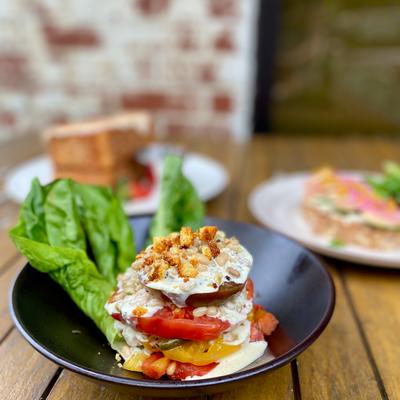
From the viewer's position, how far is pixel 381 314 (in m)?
0.98

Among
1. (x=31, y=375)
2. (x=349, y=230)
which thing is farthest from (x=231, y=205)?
(x=31, y=375)

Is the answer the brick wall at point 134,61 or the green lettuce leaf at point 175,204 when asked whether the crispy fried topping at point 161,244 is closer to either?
the green lettuce leaf at point 175,204

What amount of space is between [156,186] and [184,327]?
1062 millimetres

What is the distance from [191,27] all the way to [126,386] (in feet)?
7.54

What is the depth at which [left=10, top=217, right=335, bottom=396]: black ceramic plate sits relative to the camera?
1.97ft

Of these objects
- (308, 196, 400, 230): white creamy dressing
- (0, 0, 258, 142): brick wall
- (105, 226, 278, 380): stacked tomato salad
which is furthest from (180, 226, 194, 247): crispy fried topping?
(0, 0, 258, 142): brick wall

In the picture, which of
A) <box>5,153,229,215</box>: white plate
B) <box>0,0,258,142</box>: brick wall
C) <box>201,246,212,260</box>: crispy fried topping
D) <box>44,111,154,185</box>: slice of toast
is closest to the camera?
<box>201,246,212,260</box>: crispy fried topping

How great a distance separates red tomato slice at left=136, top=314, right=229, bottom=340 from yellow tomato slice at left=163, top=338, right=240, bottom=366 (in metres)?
0.02

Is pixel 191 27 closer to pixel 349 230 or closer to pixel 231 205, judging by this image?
pixel 231 205

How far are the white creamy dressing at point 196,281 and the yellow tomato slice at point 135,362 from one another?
10 centimetres

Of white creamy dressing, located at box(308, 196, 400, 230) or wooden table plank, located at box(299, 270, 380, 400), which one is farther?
white creamy dressing, located at box(308, 196, 400, 230)

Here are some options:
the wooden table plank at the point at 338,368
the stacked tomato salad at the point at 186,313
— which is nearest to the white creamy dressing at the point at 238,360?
the stacked tomato salad at the point at 186,313

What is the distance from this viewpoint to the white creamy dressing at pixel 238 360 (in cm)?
69

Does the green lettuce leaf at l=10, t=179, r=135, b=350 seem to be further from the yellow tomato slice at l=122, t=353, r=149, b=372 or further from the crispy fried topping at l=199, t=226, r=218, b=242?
the crispy fried topping at l=199, t=226, r=218, b=242
